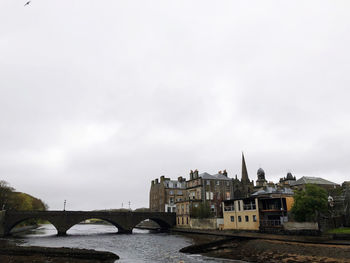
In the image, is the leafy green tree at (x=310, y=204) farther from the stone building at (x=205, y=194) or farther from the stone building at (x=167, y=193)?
the stone building at (x=167, y=193)

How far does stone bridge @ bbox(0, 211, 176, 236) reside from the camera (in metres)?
73.1

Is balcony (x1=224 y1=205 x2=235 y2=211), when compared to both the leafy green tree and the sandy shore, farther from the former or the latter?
the sandy shore

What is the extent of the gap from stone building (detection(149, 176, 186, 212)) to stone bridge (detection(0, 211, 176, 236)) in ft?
39.1

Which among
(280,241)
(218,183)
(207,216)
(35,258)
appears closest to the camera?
(35,258)

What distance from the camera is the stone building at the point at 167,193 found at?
362ft

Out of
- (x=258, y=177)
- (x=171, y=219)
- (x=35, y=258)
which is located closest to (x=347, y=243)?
(x=35, y=258)

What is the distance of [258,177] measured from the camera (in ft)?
402

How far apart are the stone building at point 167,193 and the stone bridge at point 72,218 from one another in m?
11.9

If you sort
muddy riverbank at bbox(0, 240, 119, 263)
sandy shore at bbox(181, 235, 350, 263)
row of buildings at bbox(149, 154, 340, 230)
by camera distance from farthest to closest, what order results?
row of buildings at bbox(149, 154, 340, 230)
muddy riverbank at bbox(0, 240, 119, 263)
sandy shore at bbox(181, 235, 350, 263)

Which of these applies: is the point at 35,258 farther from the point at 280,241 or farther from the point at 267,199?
the point at 267,199

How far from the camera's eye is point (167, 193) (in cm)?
11112

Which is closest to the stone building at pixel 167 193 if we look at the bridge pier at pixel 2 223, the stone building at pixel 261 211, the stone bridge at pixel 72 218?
the stone bridge at pixel 72 218

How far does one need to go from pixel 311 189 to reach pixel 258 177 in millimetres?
73613

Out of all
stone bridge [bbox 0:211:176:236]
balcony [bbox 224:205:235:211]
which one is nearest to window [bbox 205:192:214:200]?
stone bridge [bbox 0:211:176:236]
